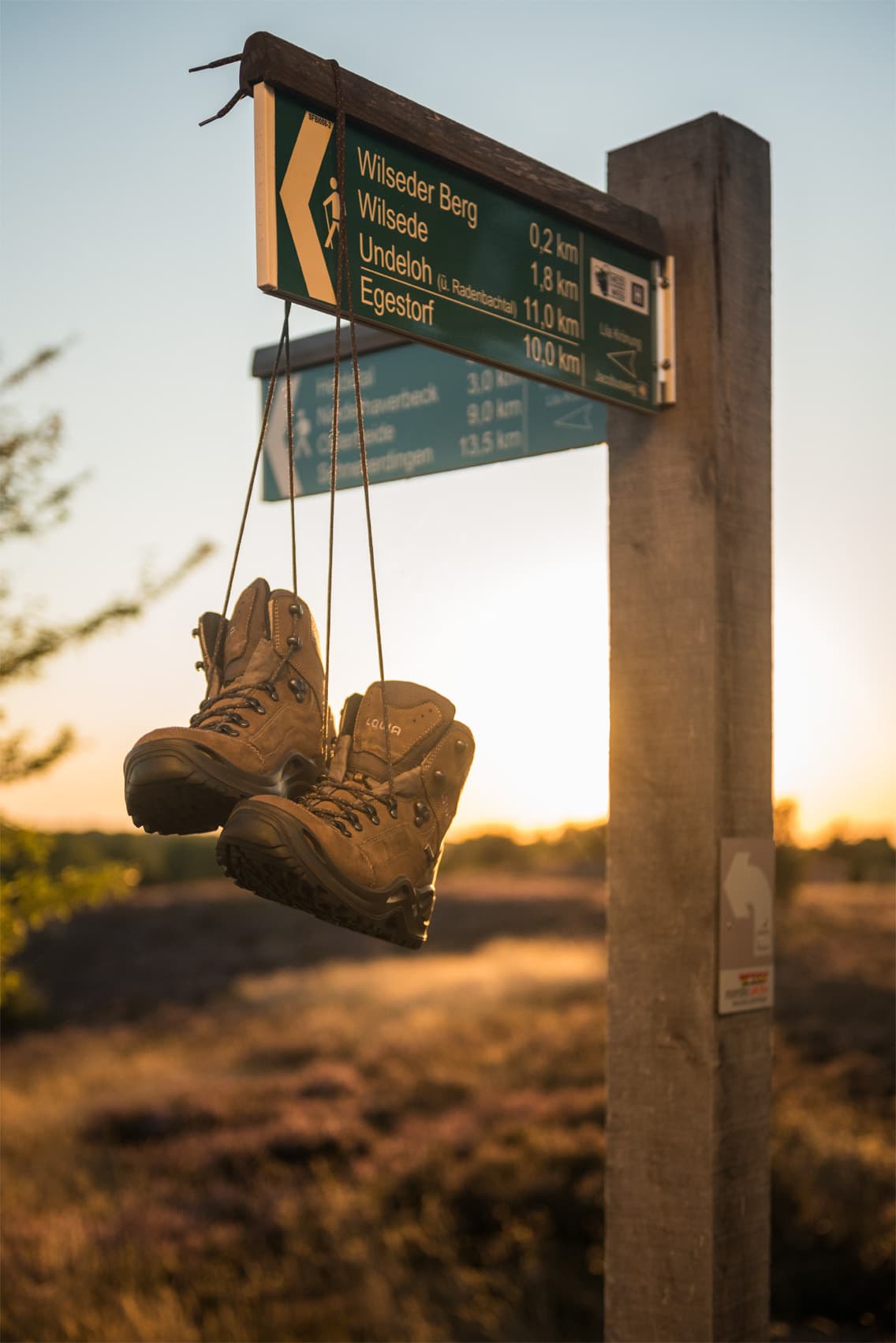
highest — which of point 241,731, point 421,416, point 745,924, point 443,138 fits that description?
point 443,138

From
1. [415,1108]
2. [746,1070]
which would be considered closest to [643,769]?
[746,1070]

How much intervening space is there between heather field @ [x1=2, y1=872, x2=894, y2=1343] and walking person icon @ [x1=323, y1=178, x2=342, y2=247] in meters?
5.02

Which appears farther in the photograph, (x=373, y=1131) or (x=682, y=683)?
(x=373, y=1131)

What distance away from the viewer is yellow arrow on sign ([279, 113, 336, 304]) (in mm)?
2691

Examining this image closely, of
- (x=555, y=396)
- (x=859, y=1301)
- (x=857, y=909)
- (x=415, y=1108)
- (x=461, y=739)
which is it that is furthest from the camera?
(x=857, y=909)

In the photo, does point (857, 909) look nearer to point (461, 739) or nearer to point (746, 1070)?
point (746, 1070)

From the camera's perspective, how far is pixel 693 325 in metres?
3.76

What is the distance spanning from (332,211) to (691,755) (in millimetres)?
1589

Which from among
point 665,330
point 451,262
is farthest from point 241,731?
point 665,330

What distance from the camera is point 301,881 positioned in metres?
2.25

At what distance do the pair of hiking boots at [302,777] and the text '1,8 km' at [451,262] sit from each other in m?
0.66

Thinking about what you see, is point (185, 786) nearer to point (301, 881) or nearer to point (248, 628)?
point (301, 881)

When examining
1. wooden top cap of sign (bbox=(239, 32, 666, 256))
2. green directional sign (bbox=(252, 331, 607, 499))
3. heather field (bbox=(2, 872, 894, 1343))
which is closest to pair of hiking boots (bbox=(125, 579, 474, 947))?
wooden top cap of sign (bbox=(239, 32, 666, 256))

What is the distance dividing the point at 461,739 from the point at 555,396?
1.86 m
